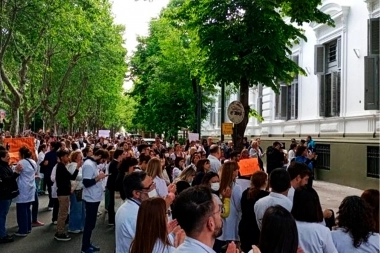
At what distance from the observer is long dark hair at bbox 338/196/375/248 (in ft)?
13.7

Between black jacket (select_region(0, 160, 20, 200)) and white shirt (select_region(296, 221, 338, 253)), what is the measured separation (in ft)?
23.4

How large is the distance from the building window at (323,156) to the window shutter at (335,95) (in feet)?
4.79

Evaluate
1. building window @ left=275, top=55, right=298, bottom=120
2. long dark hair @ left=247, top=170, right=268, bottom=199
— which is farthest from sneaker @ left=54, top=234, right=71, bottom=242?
building window @ left=275, top=55, right=298, bottom=120

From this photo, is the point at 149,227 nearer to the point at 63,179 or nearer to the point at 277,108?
the point at 63,179

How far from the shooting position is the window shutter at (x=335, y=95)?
20500mm

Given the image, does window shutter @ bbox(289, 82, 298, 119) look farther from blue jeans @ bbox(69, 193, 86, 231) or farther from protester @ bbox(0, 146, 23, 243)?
protester @ bbox(0, 146, 23, 243)

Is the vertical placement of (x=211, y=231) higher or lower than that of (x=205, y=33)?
lower

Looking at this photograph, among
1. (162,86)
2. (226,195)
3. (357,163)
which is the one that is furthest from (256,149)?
(162,86)

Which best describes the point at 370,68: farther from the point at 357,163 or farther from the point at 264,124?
the point at 264,124

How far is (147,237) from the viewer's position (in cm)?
385

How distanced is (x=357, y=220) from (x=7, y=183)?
750cm

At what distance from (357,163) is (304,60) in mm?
7916

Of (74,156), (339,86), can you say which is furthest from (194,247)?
(339,86)

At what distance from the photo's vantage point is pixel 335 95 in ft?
67.7
